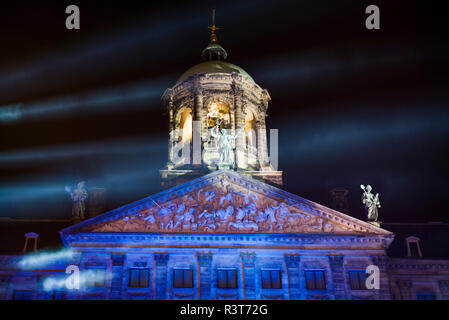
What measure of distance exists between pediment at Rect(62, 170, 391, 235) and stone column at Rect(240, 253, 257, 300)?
1562 millimetres

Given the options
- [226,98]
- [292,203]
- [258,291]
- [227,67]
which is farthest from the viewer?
[227,67]

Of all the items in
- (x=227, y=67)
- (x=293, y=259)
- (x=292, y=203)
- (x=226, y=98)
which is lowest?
(x=293, y=259)

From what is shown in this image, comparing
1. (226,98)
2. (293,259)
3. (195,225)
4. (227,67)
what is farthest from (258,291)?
(227,67)

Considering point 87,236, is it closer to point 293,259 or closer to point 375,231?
point 293,259

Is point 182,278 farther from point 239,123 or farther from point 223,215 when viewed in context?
point 239,123

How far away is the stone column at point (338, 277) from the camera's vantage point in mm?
23203

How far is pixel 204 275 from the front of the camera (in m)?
23.6

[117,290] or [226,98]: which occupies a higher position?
[226,98]

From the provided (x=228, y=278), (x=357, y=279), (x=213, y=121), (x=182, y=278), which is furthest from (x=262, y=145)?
(x=182, y=278)

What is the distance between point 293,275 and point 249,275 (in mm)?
2630

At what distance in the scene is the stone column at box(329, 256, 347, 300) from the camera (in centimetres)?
2320

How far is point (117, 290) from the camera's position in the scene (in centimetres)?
2325

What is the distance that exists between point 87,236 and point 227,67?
20.1 meters

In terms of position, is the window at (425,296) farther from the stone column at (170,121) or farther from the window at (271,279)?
the stone column at (170,121)
